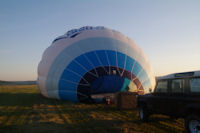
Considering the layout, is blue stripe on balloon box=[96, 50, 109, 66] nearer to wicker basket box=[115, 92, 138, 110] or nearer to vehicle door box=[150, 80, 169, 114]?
wicker basket box=[115, 92, 138, 110]

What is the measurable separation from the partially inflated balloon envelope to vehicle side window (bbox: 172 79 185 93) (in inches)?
244

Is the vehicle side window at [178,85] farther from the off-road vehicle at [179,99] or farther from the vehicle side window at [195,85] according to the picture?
the vehicle side window at [195,85]

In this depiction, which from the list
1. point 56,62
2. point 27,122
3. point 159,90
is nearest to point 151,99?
point 159,90

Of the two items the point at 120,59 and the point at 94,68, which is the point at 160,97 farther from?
the point at 120,59

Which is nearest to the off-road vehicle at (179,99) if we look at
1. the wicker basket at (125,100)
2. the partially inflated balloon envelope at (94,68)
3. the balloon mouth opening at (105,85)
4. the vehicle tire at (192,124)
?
the vehicle tire at (192,124)

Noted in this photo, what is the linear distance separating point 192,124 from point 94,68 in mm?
7756

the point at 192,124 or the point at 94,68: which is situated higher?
the point at 94,68

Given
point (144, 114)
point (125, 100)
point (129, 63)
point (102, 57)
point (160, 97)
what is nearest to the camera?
point (160, 97)

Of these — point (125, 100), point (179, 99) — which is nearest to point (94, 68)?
point (125, 100)

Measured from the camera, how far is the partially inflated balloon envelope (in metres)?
12.0

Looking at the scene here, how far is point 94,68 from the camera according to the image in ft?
39.7

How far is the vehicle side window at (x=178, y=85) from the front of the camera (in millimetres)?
5621

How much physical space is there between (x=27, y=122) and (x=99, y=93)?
545cm

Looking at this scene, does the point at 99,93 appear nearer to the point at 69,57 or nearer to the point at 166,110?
the point at 69,57
